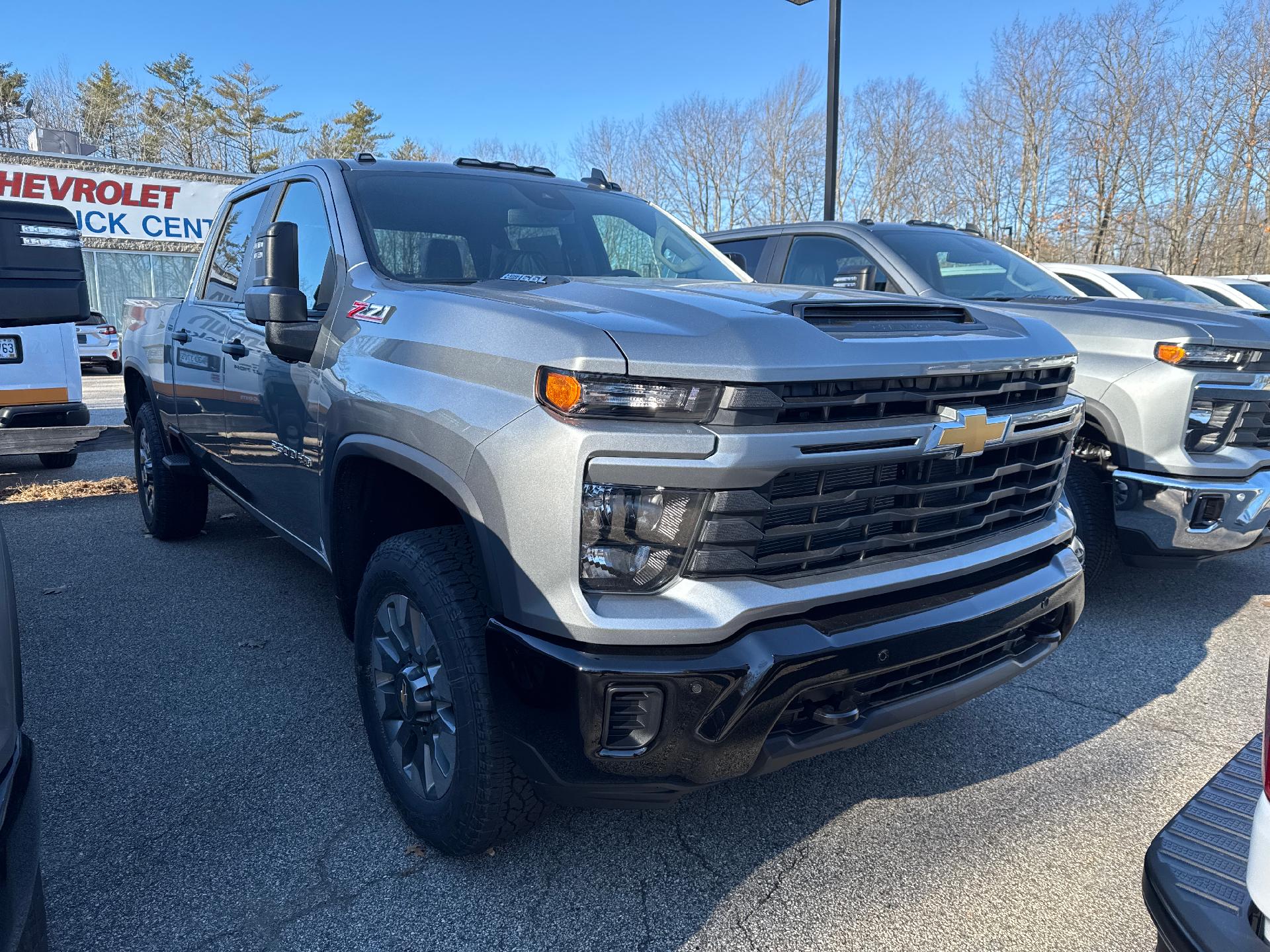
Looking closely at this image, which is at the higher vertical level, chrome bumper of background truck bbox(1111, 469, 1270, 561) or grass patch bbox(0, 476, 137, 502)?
chrome bumper of background truck bbox(1111, 469, 1270, 561)

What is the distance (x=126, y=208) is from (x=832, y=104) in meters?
20.6

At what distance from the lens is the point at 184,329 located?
4508mm

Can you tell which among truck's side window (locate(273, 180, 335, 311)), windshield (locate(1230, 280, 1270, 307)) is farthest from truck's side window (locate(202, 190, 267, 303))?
windshield (locate(1230, 280, 1270, 307))

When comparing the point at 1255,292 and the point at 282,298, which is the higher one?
the point at 1255,292

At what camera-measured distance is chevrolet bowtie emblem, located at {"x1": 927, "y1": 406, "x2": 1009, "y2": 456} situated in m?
2.11

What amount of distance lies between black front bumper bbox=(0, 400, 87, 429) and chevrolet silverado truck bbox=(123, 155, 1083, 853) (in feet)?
17.6

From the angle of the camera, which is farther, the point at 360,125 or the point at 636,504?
the point at 360,125

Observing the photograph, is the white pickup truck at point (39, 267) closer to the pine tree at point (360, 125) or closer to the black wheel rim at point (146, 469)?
the black wheel rim at point (146, 469)

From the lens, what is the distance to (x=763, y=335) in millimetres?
1960

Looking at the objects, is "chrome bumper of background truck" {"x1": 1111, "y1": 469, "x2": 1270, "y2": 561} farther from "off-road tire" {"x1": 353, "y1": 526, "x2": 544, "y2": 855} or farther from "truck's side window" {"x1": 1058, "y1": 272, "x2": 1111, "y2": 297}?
"truck's side window" {"x1": 1058, "y1": 272, "x2": 1111, "y2": 297}

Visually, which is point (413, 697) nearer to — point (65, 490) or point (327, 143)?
point (65, 490)

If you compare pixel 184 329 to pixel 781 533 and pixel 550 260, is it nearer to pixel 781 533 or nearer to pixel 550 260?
pixel 550 260

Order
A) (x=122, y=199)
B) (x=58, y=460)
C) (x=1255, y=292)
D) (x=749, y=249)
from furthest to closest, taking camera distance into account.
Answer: (x=122, y=199)
(x=1255, y=292)
(x=58, y=460)
(x=749, y=249)

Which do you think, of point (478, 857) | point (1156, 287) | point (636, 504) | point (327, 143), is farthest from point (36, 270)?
point (327, 143)
